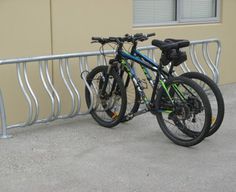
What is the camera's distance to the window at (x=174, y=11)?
299 inches

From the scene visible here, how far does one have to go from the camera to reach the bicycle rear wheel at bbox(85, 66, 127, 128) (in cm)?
572

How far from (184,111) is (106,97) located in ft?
3.84

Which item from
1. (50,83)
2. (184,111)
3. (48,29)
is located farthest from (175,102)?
(48,29)

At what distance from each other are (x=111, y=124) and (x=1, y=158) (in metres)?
1.47

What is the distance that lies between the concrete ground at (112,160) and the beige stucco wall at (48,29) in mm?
540

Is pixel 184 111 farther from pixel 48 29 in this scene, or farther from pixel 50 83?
pixel 48 29

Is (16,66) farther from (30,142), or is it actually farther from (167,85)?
(167,85)

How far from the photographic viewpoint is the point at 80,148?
5.21 meters

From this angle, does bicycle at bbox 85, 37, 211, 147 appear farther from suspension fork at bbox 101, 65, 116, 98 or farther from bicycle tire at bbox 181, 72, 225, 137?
bicycle tire at bbox 181, 72, 225, 137

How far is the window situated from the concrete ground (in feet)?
6.84

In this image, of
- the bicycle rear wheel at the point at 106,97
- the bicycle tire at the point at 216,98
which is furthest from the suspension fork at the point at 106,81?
the bicycle tire at the point at 216,98

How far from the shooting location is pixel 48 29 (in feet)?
20.4

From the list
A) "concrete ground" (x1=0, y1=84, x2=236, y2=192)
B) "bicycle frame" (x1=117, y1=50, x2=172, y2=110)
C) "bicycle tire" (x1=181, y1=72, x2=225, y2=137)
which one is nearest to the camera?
"concrete ground" (x1=0, y1=84, x2=236, y2=192)

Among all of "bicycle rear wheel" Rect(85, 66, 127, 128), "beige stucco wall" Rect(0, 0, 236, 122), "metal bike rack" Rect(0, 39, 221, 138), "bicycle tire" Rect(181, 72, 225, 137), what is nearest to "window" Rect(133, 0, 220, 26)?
"beige stucco wall" Rect(0, 0, 236, 122)
